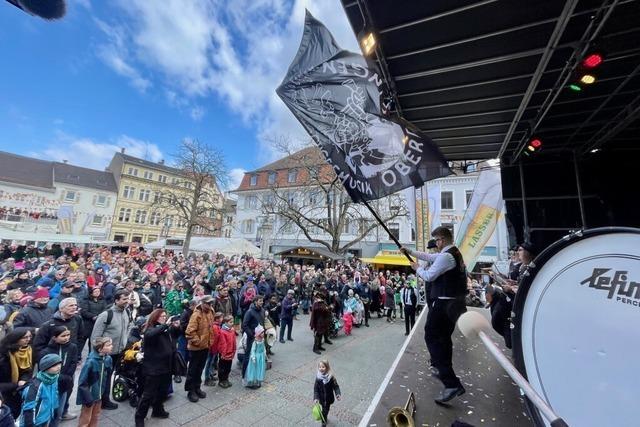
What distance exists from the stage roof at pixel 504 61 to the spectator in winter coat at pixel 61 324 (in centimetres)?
661

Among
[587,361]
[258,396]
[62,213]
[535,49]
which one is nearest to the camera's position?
[587,361]

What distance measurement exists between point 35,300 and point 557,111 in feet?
37.7

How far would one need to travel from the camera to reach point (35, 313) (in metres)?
5.36

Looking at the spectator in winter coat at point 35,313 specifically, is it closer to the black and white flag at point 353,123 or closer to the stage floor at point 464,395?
the black and white flag at point 353,123

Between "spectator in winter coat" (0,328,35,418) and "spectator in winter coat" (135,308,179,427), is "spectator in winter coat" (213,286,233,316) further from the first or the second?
"spectator in winter coat" (0,328,35,418)

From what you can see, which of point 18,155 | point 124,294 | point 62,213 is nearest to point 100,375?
point 124,294

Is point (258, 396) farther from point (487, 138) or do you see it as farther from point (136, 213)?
point (136, 213)

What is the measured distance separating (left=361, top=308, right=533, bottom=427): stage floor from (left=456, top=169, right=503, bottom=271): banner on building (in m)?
5.26

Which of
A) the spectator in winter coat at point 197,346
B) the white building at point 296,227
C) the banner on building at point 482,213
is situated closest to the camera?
the spectator in winter coat at point 197,346

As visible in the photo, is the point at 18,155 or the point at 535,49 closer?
the point at 535,49

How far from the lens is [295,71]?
4348 mm

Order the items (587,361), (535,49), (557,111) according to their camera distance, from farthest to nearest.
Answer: (557,111)
(535,49)
(587,361)

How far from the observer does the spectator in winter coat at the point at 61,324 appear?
436 centimetres

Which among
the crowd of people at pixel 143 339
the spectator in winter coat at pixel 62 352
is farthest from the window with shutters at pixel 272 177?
the spectator in winter coat at pixel 62 352
